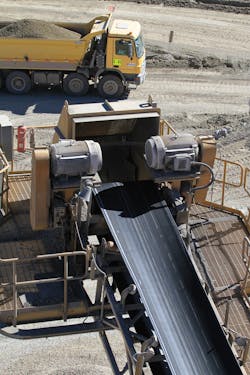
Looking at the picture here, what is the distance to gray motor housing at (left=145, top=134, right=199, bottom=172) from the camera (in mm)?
9977

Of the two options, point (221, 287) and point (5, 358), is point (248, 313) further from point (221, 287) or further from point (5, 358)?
point (5, 358)

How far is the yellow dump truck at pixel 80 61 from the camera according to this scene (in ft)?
74.1

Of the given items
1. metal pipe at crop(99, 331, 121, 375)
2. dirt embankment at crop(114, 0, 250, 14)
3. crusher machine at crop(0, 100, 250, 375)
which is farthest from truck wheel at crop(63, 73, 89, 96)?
metal pipe at crop(99, 331, 121, 375)

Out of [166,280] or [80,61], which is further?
[80,61]

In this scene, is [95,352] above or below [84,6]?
below

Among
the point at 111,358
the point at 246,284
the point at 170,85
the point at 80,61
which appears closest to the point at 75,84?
the point at 80,61

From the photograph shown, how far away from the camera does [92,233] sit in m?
10.2

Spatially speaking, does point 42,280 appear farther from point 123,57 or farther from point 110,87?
point 110,87

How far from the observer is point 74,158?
9.68m

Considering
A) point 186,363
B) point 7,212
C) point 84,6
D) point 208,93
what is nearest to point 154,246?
point 186,363

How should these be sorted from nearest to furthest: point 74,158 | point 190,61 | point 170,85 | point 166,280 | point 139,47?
point 166,280, point 74,158, point 139,47, point 170,85, point 190,61

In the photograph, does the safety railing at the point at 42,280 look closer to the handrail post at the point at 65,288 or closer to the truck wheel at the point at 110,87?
the handrail post at the point at 65,288

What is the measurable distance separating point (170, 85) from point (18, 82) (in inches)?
212

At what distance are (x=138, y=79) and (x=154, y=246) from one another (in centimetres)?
1436
